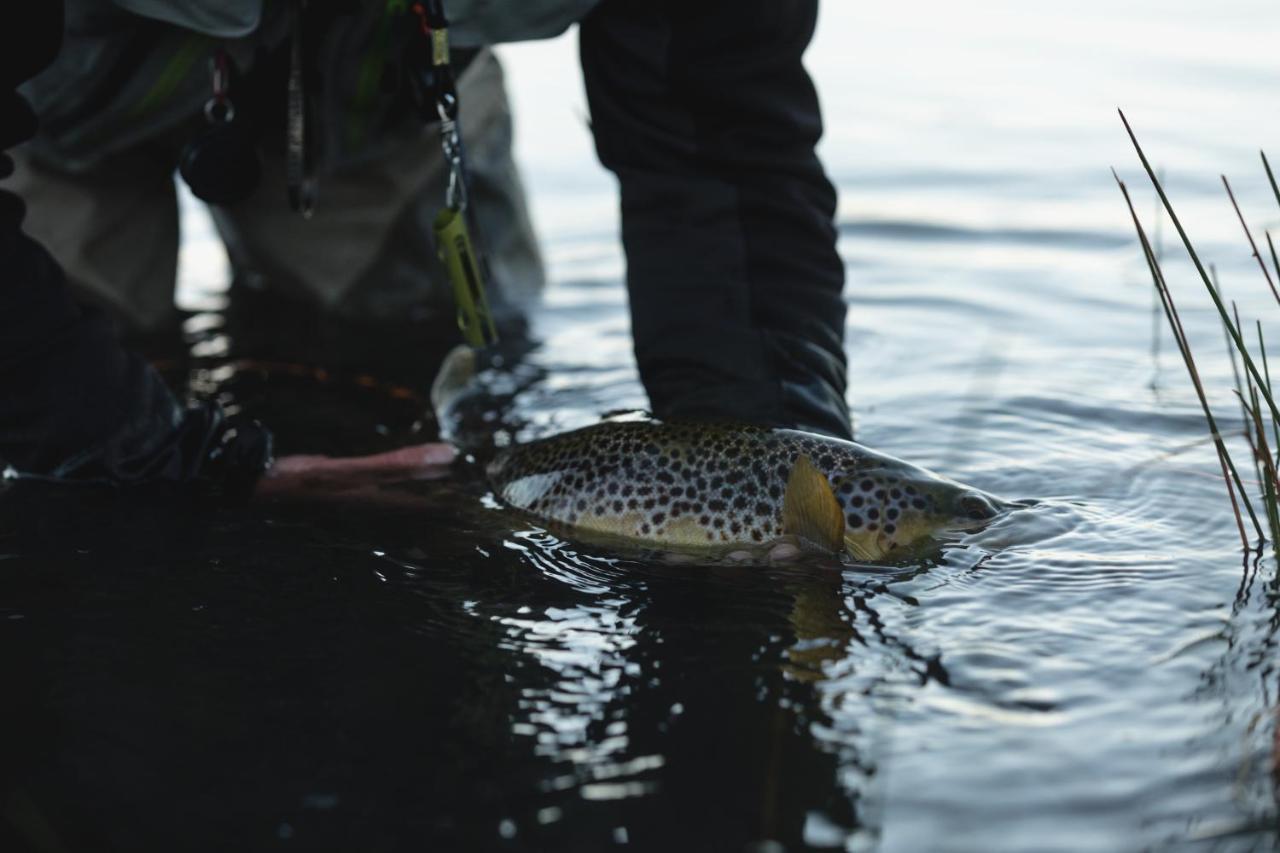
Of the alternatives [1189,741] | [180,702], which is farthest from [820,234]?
[180,702]

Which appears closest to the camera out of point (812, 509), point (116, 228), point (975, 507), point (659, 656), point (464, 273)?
point (659, 656)

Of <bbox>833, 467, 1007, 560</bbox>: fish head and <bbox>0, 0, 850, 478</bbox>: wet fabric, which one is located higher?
<bbox>0, 0, 850, 478</bbox>: wet fabric

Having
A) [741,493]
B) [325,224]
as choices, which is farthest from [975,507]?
[325,224]

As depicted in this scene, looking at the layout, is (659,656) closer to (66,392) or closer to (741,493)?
(741,493)

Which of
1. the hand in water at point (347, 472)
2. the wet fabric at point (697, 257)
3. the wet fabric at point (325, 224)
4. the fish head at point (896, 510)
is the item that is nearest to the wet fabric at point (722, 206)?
the wet fabric at point (697, 257)

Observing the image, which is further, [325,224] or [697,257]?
[325,224]

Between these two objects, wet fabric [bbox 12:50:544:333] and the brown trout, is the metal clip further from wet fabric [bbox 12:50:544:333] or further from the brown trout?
wet fabric [bbox 12:50:544:333]

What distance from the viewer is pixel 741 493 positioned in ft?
10.1

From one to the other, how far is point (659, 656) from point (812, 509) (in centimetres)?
50

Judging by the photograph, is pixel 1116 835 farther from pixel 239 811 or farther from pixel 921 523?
pixel 239 811

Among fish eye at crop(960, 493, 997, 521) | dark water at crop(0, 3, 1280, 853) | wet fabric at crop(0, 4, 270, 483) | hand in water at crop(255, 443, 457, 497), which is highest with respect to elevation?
wet fabric at crop(0, 4, 270, 483)

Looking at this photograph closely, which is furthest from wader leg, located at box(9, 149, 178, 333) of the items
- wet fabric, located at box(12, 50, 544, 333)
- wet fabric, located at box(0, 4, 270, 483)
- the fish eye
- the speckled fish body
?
the fish eye

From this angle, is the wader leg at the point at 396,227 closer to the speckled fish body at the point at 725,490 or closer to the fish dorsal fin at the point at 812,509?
the speckled fish body at the point at 725,490

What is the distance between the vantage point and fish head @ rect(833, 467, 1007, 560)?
9.81 feet
